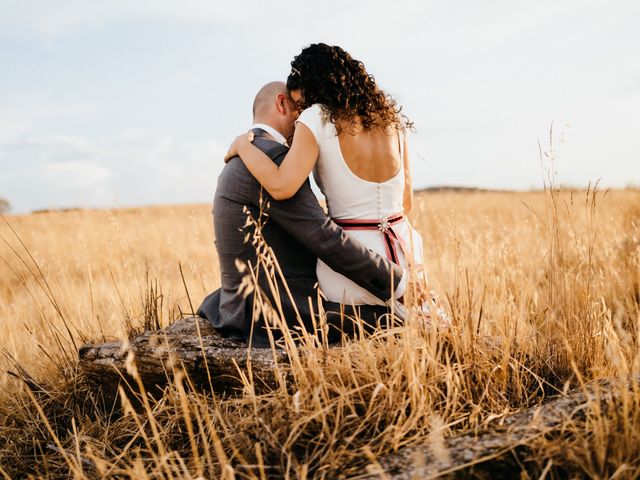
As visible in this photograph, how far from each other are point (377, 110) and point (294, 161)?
64 cm

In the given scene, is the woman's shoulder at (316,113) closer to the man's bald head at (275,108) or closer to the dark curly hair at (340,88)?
the dark curly hair at (340,88)

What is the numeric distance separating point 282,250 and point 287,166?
22.2 inches

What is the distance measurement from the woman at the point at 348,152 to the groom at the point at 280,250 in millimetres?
101

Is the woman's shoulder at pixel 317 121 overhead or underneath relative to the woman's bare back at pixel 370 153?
overhead

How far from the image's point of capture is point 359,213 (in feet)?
10.7

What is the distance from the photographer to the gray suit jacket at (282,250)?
3055 millimetres

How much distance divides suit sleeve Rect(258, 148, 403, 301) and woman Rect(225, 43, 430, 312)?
110 millimetres

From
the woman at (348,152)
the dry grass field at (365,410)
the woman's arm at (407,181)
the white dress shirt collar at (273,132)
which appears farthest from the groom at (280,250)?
the woman's arm at (407,181)

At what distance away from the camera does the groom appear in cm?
306

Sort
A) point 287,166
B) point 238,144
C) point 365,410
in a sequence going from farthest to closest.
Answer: point 238,144 → point 287,166 → point 365,410

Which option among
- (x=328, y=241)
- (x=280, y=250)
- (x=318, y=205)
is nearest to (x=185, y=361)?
(x=280, y=250)

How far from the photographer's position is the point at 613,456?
1.77 metres

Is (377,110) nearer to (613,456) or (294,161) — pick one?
(294,161)

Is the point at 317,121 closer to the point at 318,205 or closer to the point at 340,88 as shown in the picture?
the point at 340,88
